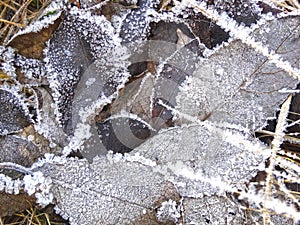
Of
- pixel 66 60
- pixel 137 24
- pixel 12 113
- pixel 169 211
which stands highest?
pixel 137 24

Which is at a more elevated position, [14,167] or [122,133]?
[122,133]

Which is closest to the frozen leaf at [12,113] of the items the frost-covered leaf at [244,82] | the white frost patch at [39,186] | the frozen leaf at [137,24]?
the white frost patch at [39,186]

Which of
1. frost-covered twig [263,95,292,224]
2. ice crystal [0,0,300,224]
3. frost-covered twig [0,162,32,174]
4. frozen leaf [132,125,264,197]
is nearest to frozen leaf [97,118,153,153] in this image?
ice crystal [0,0,300,224]

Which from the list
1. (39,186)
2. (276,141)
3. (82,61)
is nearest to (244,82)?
(276,141)

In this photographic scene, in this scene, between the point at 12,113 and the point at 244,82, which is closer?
the point at 244,82

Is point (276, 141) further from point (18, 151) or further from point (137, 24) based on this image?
point (18, 151)

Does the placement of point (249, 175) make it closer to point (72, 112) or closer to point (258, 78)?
point (258, 78)
